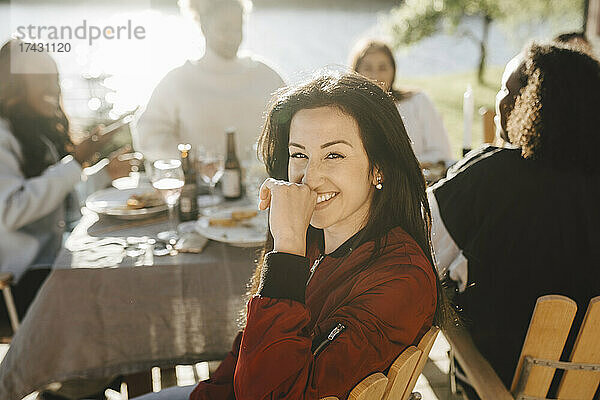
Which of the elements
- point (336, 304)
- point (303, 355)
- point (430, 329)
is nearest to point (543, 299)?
point (430, 329)

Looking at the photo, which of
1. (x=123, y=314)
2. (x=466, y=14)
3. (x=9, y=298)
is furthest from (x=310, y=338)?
(x=466, y=14)

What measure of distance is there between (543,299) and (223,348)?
0.97 meters

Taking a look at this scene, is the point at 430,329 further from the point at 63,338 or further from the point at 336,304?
the point at 63,338

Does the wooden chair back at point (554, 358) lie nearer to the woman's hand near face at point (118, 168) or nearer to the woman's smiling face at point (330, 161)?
the woman's smiling face at point (330, 161)

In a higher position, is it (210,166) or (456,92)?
(210,166)

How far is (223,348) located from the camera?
176 cm

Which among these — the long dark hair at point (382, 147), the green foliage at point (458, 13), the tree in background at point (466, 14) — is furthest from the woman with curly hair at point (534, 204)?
the green foliage at point (458, 13)

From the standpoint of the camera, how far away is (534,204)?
1.47 meters

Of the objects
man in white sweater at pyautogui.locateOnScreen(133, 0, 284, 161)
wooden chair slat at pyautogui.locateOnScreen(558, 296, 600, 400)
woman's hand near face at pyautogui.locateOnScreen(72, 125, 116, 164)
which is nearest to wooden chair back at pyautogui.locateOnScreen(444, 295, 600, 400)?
wooden chair slat at pyautogui.locateOnScreen(558, 296, 600, 400)

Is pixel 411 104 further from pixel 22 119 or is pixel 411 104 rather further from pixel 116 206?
pixel 22 119

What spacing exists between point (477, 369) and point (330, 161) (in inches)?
33.6

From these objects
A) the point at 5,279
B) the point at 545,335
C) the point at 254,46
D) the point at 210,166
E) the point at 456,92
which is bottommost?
the point at 456,92

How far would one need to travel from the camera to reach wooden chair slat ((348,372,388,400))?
87cm

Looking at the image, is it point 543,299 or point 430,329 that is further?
point 543,299
